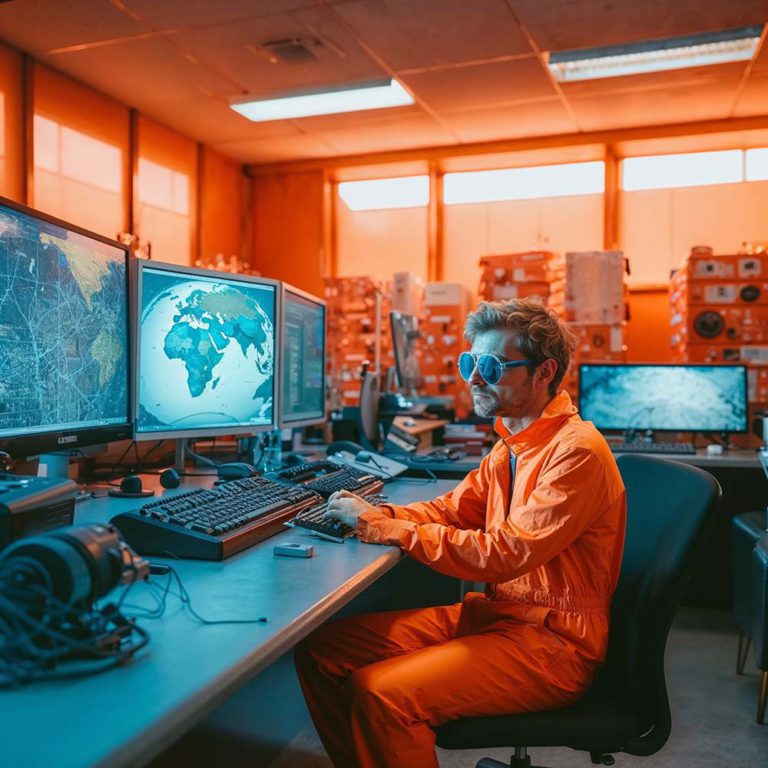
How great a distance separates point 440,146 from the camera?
697 cm

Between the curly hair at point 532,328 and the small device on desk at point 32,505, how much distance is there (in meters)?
0.91

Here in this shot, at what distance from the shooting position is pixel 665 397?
12.4 feet

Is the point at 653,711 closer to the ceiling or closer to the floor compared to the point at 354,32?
closer to the floor

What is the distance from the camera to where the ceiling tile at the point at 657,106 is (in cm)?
559

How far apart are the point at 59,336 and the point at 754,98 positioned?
5.81 metres

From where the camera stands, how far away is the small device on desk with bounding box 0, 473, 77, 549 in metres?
0.85

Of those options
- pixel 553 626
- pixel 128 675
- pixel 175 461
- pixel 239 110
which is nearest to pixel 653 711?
pixel 553 626

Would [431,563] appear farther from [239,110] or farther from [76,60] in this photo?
[239,110]

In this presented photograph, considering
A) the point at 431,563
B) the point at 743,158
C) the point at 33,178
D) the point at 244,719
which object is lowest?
A: the point at 244,719

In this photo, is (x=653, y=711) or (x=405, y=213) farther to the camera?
(x=405, y=213)

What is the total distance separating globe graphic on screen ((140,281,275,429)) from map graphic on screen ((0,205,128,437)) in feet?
0.38

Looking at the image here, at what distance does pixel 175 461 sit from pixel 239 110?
4552 mm

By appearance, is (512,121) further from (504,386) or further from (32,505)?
(32,505)

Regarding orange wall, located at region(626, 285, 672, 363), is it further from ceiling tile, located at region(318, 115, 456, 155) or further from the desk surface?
the desk surface
